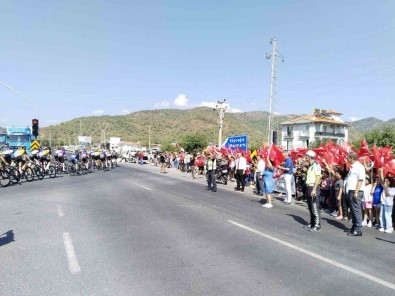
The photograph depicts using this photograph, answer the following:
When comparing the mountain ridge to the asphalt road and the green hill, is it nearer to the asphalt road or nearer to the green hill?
the green hill

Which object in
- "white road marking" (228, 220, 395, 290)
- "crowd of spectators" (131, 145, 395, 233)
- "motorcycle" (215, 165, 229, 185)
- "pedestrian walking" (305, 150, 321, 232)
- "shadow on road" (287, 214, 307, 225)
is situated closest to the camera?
"white road marking" (228, 220, 395, 290)

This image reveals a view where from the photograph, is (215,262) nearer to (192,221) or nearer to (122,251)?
(122,251)

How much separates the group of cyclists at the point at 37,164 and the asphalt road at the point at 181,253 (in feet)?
22.3

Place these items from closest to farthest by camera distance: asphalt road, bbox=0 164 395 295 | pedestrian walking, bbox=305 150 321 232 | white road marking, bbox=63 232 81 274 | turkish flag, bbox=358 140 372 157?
asphalt road, bbox=0 164 395 295, white road marking, bbox=63 232 81 274, pedestrian walking, bbox=305 150 321 232, turkish flag, bbox=358 140 372 157

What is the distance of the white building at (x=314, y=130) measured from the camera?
8619 centimetres

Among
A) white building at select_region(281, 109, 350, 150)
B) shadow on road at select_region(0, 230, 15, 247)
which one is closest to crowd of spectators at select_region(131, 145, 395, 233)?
shadow on road at select_region(0, 230, 15, 247)

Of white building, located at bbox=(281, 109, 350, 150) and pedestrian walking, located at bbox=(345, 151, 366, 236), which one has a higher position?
white building, located at bbox=(281, 109, 350, 150)

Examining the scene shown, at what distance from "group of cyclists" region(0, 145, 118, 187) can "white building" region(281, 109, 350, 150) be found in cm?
6747

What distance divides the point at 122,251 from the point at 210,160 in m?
10.6

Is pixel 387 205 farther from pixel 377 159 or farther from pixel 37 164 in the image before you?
pixel 37 164

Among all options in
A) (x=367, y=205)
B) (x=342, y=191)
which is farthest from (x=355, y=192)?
(x=342, y=191)

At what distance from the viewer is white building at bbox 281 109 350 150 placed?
86.2 meters

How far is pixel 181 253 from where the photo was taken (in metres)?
5.90

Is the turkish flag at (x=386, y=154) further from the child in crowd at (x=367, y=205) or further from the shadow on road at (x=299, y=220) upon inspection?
the shadow on road at (x=299, y=220)
